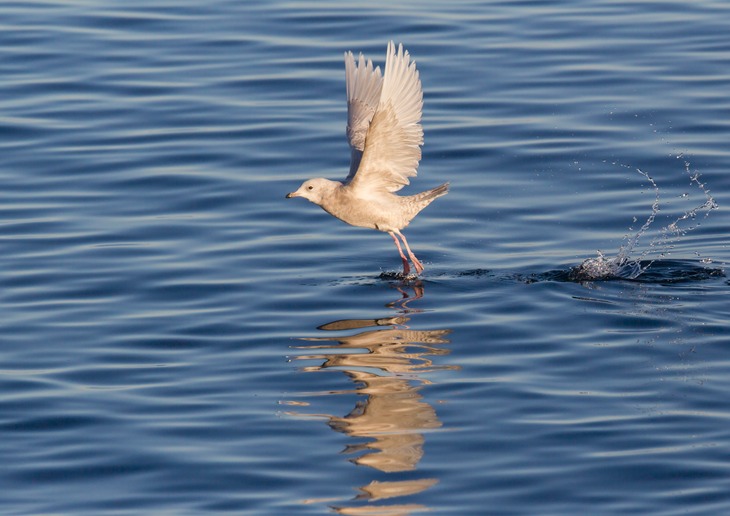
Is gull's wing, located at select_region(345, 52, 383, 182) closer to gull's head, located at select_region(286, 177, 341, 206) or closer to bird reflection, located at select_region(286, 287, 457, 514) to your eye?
gull's head, located at select_region(286, 177, 341, 206)

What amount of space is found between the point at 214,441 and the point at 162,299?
3184mm

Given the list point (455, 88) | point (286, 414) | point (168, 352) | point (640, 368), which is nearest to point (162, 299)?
point (168, 352)

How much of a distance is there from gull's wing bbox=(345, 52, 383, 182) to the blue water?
1121 millimetres

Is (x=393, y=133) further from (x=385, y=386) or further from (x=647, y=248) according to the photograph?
(x=385, y=386)

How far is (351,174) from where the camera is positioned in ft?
42.7

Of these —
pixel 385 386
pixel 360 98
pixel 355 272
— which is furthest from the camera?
pixel 360 98

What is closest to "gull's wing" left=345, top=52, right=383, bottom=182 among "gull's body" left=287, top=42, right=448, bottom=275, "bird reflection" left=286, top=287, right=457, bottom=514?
"gull's body" left=287, top=42, right=448, bottom=275

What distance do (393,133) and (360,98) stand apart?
1.18m

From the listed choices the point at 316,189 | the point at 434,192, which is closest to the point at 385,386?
the point at 316,189

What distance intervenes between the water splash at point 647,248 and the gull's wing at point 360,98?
7.79ft

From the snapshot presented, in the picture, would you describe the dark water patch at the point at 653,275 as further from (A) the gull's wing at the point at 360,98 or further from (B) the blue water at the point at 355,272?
(A) the gull's wing at the point at 360,98

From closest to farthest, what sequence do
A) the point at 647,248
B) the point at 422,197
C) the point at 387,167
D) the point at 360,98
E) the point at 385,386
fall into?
1. the point at 385,386
2. the point at 387,167
3. the point at 422,197
4. the point at 647,248
5. the point at 360,98

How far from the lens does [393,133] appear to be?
40.4 ft

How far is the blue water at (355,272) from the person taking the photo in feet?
28.8
